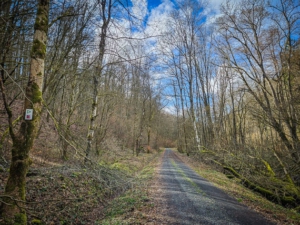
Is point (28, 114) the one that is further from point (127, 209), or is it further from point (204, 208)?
point (204, 208)

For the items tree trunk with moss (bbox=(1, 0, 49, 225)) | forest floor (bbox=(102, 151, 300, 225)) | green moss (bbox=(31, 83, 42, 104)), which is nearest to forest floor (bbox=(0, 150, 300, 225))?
forest floor (bbox=(102, 151, 300, 225))

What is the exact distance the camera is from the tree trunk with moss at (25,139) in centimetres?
295

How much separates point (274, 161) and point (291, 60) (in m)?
5.34

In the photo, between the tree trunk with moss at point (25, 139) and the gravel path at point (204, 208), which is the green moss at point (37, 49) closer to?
the tree trunk with moss at point (25, 139)

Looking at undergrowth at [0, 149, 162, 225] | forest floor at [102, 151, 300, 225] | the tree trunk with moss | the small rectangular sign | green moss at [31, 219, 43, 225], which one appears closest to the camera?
the tree trunk with moss

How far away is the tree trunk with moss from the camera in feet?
9.68

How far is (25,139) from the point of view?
121 inches

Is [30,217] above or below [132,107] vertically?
below

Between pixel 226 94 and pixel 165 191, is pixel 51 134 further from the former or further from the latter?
pixel 226 94

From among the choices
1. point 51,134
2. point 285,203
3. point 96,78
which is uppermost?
point 96,78

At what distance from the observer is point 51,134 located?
11430 millimetres

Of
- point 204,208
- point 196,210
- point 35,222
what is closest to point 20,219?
point 35,222

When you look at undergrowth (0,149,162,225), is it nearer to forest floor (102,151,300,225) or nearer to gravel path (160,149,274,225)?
forest floor (102,151,300,225)

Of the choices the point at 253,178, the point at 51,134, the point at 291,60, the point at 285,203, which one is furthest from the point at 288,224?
the point at 51,134
